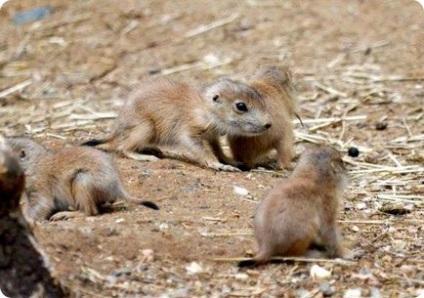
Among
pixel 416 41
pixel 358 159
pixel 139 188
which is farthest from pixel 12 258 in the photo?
pixel 416 41

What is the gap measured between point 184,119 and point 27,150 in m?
1.90

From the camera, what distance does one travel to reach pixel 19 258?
6.54m

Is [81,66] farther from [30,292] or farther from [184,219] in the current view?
[30,292]

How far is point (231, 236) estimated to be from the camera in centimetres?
780

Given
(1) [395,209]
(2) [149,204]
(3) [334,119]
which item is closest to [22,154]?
(2) [149,204]

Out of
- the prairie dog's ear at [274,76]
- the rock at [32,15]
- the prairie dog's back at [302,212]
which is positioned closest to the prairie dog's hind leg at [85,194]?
the prairie dog's back at [302,212]

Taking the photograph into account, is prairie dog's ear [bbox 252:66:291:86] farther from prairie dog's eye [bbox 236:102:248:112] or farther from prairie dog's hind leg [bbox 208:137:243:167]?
prairie dog's hind leg [bbox 208:137:243:167]

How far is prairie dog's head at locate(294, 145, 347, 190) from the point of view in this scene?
25.4 ft

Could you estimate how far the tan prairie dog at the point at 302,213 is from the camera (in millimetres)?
7219

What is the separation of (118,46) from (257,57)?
1904mm

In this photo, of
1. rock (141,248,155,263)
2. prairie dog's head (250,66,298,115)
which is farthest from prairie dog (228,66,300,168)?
rock (141,248,155,263)

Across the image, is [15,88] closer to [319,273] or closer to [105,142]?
[105,142]

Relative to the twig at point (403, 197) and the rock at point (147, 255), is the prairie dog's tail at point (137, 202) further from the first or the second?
the twig at point (403, 197)

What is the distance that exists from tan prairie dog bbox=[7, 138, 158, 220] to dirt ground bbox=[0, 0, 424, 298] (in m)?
0.19
